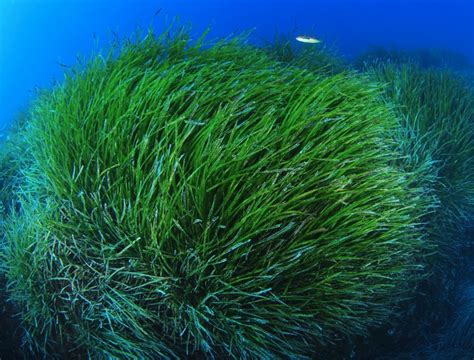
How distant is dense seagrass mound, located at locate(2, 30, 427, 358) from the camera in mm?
1646

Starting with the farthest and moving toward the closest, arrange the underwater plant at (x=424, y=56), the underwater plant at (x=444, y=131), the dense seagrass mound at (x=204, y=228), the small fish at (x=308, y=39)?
the underwater plant at (x=424, y=56), the small fish at (x=308, y=39), the underwater plant at (x=444, y=131), the dense seagrass mound at (x=204, y=228)

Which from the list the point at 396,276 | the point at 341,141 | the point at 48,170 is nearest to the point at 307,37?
the point at 341,141

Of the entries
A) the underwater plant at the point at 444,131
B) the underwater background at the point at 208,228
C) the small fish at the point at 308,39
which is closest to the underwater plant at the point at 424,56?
the small fish at the point at 308,39

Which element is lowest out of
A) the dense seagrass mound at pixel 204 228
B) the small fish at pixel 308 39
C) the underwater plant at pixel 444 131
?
the dense seagrass mound at pixel 204 228

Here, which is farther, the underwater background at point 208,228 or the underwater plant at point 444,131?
the underwater plant at point 444,131

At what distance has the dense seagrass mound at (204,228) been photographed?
165cm

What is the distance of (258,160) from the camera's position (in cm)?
181

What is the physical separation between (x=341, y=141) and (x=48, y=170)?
1472 millimetres

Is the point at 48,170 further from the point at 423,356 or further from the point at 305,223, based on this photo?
the point at 423,356

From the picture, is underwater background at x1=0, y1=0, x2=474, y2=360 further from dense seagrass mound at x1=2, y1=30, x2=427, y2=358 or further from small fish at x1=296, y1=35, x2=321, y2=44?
small fish at x1=296, y1=35, x2=321, y2=44

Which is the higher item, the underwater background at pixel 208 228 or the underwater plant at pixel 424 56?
the underwater plant at pixel 424 56

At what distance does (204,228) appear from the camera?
163cm

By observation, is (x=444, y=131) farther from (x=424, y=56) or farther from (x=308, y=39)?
(x=424, y=56)

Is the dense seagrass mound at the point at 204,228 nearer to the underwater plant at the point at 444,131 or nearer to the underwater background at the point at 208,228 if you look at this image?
the underwater background at the point at 208,228
